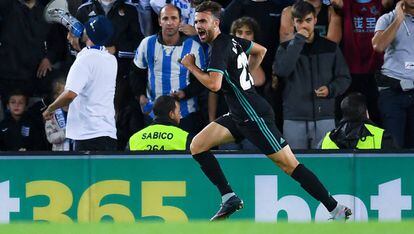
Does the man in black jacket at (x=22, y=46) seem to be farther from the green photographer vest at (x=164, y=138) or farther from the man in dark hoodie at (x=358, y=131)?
the man in dark hoodie at (x=358, y=131)

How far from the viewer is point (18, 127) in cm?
1360

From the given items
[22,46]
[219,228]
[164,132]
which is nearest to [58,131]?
[22,46]

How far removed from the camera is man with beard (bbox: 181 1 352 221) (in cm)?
1084

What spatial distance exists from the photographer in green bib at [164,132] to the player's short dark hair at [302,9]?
1672 millimetres

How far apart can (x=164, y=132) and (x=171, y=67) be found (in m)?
→ 1.45

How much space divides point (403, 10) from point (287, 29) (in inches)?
47.7

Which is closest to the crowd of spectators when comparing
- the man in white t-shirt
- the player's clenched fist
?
the man in white t-shirt

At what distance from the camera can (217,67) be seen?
421 inches

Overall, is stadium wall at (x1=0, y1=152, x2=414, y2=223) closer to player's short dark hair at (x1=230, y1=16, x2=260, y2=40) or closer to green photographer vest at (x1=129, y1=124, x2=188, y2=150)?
green photographer vest at (x1=129, y1=124, x2=188, y2=150)

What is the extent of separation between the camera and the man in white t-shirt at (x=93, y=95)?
39.9ft

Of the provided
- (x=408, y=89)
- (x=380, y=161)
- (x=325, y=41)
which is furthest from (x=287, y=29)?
(x=380, y=161)

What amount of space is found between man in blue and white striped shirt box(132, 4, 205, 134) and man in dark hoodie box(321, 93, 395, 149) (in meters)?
1.90

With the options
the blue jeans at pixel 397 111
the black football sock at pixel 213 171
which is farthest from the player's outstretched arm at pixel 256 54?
the blue jeans at pixel 397 111

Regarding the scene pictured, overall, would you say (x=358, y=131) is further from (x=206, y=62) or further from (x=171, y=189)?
(x=206, y=62)
